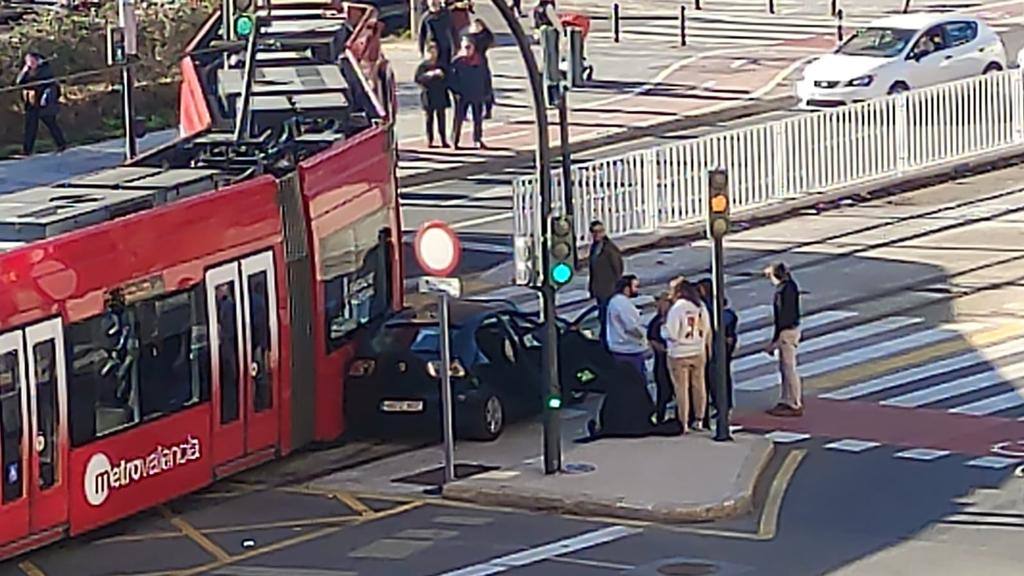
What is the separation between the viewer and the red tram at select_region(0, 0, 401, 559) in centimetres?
2005

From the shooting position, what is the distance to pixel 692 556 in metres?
20.0

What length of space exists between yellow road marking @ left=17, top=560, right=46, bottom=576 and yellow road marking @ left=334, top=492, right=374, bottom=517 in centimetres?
279

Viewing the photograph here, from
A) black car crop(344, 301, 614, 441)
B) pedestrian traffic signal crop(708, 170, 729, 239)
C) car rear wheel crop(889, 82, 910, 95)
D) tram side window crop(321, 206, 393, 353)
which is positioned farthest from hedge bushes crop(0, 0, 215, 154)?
pedestrian traffic signal crop(708, 170, 729, 239)

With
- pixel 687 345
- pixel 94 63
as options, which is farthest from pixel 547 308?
pixel 94 63

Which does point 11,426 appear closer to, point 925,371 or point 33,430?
point 33,430

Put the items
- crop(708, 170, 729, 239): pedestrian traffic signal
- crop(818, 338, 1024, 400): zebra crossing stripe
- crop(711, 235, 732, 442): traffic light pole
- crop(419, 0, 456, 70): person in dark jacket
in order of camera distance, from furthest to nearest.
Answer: crop(419, 0, 456, 70): person in dark jacket, crop(818, 338, 1024, 400): zebra crossing stripe, crop(708, 170, 729, 239): pedestrian traffic signal, crop(711, 235, 732, 442): traffic light pole

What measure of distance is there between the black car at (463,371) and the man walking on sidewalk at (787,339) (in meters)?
1.62

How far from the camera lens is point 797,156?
36625mm

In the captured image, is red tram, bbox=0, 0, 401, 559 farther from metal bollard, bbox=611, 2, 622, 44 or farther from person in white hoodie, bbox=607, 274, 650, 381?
metal bollard, bbox=611, 2, 622, 44

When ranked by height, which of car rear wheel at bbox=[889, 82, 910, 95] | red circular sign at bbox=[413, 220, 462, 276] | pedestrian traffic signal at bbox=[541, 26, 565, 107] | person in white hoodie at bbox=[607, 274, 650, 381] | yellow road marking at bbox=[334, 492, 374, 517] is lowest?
yellow road marking at bbox=[334, 492, 374, 517]

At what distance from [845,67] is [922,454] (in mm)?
20891

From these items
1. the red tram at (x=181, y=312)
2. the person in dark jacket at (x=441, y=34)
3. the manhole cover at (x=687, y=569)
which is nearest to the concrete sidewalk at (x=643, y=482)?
the manhole cover at (x=687, y=569)

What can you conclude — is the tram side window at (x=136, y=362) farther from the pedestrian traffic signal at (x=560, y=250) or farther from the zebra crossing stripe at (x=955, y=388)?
the zebra crossing stripe at (x=955, y=388)

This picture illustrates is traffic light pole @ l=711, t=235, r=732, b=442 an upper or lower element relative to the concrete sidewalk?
upper
